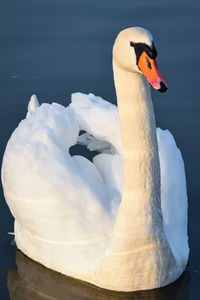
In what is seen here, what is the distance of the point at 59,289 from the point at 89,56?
12.4ft

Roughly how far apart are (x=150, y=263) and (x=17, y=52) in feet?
14.1

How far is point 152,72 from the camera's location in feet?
14.5

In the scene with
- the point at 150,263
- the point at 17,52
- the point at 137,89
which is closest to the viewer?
the point at 137,89

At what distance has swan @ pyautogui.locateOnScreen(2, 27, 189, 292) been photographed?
200 inches

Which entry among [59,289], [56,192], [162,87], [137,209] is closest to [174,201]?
[137,209]

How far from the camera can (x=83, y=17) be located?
969 centimetres

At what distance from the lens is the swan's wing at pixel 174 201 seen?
5816 millimetres

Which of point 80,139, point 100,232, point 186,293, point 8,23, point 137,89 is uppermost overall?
point 8,23

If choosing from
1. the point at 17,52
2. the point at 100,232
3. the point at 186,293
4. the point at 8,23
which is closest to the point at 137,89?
the point at 100,232

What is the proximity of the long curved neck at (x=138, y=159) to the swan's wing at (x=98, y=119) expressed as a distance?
1.11m

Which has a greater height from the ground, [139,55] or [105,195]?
[139,55]

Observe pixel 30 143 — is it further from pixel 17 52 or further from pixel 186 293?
pixel 17 52

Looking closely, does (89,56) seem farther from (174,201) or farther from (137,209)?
(137,209)

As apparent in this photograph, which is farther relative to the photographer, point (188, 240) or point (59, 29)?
point (59, 29)
